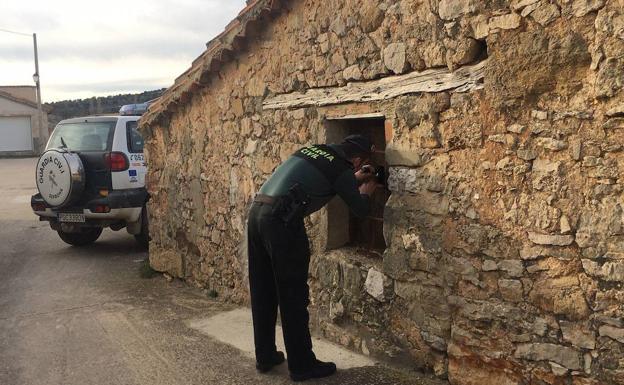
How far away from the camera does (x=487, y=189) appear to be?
133 inches


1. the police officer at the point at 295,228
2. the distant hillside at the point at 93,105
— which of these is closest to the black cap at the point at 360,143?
the police officer at the point at 295,228

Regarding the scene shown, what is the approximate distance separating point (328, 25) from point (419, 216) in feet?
5.39

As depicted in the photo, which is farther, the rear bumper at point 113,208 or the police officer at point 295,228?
the rear bumper at point 113,208

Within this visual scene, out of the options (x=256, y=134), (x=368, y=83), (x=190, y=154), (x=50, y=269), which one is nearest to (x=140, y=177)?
(x=50, y=269)

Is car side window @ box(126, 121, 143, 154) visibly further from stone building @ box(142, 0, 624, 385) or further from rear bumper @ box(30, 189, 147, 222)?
stone building @ box(142, 0, 624, 385)

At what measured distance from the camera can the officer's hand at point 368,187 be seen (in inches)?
169

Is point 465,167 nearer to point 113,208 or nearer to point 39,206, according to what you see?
point 113,208

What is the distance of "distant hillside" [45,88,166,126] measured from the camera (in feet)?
87.9

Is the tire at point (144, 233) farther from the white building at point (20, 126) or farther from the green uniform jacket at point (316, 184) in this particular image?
the white building at point (20, 126)

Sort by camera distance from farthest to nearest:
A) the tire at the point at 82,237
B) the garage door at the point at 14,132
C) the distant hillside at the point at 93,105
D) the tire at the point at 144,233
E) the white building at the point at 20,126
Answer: the garage door at the point at 14,132 < the white building at the point at 20,126 < the distant hillside at the point at 93,105 < the tire at the point at 82,237 < the tire at the point at 144,233

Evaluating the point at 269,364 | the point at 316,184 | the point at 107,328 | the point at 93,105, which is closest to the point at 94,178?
the point at 107,328

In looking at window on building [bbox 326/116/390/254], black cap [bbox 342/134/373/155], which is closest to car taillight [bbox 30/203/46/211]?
window on building [bbox 326/116/390/254]

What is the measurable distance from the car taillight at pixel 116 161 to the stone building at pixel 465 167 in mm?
3777

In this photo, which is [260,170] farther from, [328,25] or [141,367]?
[141,367]
